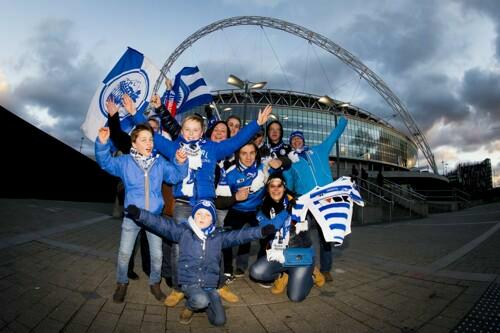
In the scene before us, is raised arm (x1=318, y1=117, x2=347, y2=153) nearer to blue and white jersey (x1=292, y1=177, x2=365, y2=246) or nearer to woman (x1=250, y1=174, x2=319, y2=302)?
blue and white jersey (x1=292, y1=177, x2=365, y2=246)

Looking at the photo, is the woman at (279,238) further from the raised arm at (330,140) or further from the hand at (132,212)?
the hand at (132,212)

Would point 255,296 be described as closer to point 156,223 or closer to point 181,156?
point 156,223

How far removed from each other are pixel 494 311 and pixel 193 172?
3.52 metres

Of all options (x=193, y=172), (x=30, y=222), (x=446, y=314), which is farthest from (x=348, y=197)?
(x=30, y=222)

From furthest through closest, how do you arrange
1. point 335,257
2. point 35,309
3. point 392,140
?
point 392,140 < point 335,257 < point 35,309

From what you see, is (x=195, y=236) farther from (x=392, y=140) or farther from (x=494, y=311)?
(x=392, y=140)

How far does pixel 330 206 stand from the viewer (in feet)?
11.5

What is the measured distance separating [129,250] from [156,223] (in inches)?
23.6

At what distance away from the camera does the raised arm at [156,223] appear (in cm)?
251

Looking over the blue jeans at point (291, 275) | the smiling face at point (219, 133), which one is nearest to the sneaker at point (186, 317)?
the blue jeans at point (291, 275)

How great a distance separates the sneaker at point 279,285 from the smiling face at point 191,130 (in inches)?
83.0

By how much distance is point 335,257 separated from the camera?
5258mm

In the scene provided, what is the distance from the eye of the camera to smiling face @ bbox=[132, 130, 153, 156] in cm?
309

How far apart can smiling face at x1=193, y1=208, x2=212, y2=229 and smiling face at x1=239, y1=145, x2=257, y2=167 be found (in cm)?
122
